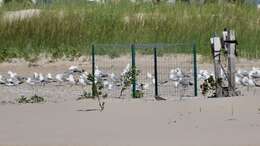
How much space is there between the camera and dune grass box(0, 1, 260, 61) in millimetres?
25688

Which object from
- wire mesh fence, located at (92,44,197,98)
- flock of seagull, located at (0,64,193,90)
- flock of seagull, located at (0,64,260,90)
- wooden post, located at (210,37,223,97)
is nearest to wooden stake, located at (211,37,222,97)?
wooden post, located at (210,37,223,97)

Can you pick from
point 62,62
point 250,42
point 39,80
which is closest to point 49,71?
point 62,62

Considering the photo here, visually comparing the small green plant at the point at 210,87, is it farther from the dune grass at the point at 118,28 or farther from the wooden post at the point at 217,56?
the dune grass at the point at 118,28

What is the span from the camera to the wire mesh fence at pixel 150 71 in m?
14.3

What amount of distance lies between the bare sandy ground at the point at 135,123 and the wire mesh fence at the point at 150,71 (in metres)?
2.10

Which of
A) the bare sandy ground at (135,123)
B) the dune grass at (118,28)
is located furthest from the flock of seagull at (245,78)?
the dune grass at (118,28)

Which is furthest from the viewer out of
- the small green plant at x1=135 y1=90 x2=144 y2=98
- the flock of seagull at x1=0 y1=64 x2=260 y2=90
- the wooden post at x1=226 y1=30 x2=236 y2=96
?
the flock of seagull at x1=0 y1=64 x2=260 y2=90

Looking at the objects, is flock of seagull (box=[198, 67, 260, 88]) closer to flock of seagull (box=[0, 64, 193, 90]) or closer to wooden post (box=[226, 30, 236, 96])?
flock of seagull (box=[0, 64, 193, 90])

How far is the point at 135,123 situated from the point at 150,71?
927 centimetres

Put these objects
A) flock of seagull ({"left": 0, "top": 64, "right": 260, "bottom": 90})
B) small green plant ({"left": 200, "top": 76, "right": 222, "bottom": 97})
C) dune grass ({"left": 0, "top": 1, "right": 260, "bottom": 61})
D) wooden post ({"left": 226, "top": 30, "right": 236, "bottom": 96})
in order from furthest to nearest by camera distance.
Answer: dune grass ({"left": 0, "top": 1, "right": 260, "bottom": 61}) → flock of seagull ({"left": 0, "top": 64, "right": 260, "bottom": 90}) → small green plant ({"left": 200, "top": 76, "right": 222, "bottom": 97}) → wooden post ({"left": 226, "top": 30, "right": 236, "bottom": 96})

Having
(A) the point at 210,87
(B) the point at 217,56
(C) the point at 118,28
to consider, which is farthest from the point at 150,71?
(C) the point at 118,28

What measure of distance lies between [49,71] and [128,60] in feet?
8.75

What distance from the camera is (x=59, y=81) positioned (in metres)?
18.5

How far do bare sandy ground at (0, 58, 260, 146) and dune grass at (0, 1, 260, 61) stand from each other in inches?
499
